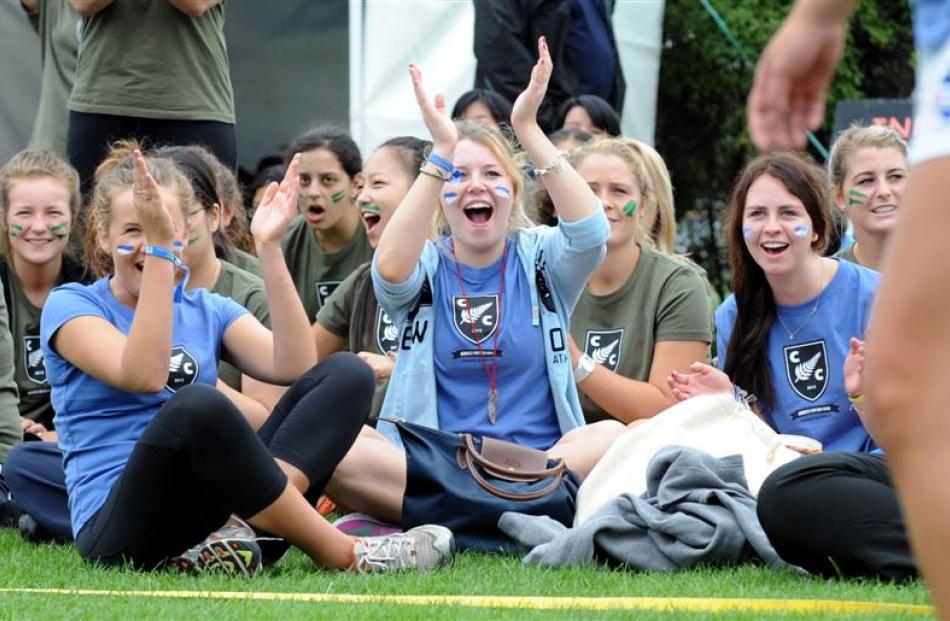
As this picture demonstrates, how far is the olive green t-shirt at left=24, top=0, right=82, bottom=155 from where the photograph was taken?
7.86 metres

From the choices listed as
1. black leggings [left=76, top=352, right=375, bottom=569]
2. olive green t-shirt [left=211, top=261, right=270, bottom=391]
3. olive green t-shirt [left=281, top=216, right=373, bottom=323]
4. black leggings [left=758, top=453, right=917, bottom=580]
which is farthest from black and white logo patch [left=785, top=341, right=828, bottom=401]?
olive green t-shirt [left=281, top=216, right=373, bottom=323]

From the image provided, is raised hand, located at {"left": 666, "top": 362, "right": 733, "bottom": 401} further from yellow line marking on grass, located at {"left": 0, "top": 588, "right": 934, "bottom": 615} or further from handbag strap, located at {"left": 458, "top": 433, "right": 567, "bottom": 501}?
yellow line marking on grass, located at {"left": 0, "top": 588, "right": 934, "bottom": 615}

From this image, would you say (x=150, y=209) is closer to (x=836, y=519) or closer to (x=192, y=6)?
(x=836, y=519)

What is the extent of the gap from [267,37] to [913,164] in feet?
26.5

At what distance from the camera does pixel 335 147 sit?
690 centimetres

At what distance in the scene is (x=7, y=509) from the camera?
543 cm

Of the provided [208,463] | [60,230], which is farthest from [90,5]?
[208,463]

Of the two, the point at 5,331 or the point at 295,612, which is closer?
the point at 295,612

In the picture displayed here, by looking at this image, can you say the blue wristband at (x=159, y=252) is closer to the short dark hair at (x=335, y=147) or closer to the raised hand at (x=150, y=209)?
the raised hand at (x=150, y=209)

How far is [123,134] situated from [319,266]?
0.94 metres

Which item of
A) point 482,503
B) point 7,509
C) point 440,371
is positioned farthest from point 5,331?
point 482,503

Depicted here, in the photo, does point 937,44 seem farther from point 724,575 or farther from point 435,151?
point 435,151

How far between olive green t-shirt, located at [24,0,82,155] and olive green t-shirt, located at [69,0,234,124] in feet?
4.64

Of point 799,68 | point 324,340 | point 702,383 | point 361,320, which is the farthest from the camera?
point 324,340
